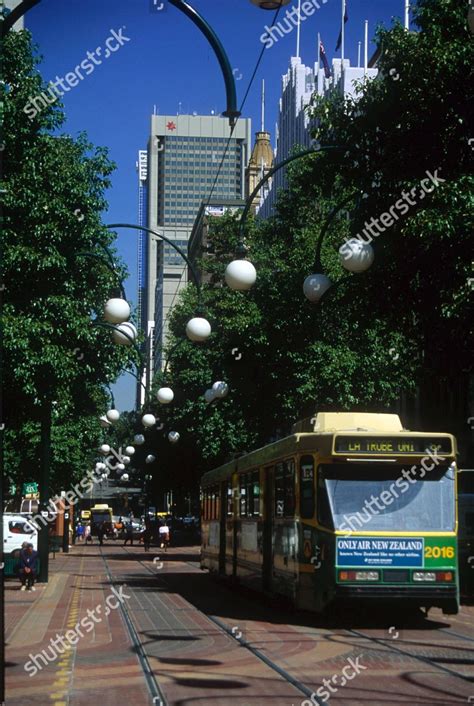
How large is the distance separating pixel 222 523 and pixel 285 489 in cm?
953

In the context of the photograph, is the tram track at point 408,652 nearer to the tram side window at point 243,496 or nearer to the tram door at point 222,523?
the tram side window at point 243,496

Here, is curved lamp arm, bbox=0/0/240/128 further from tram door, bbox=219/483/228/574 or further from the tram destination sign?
tram door, bbox=219/483/228/574

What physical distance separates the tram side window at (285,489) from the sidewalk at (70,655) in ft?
10.2

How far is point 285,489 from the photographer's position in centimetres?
1948

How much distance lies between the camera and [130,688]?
11.2m

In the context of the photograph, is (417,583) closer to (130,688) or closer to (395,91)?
(130,688)

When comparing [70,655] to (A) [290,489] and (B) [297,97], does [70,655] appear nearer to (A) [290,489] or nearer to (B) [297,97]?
(A) [290,489]

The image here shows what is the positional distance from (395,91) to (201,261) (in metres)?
29.3

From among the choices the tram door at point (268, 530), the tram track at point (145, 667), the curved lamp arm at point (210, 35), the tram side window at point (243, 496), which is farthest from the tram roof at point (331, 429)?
the curved lamp arm at point (210, 35)

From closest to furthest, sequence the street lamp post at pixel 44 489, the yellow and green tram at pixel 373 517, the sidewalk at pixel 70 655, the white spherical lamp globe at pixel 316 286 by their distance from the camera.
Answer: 1. the sidewalk at pixel 70 655
2. the yellow and green tram at pixel 373 517
3. the white spherical lamp globe at pixel 316 286
4. the street lamp post at pixel 44 489

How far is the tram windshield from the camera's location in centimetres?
1741

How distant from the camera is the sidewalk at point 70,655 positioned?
10.7 metres

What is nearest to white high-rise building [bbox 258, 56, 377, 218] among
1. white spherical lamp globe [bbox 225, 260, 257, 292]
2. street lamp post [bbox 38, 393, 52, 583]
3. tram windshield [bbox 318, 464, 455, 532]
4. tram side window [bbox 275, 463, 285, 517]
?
street lamp post [bbox 38, 393, 52, 583]

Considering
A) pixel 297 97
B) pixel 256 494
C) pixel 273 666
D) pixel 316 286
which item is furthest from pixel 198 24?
pixel 297 97
